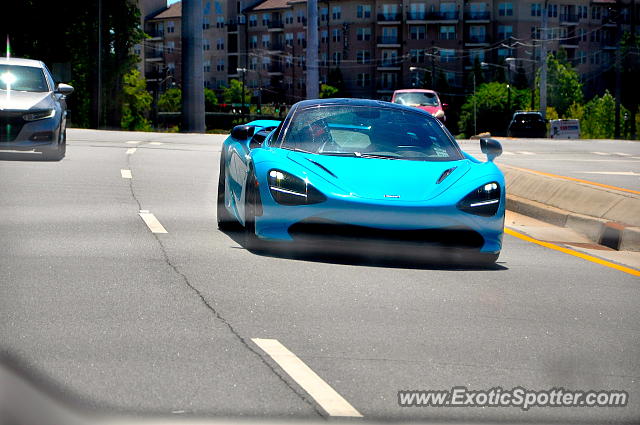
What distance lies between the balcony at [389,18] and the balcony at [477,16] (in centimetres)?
838

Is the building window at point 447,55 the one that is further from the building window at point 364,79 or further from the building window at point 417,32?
the building window at point 364,79

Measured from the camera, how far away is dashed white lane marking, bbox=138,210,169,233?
10.9 metres

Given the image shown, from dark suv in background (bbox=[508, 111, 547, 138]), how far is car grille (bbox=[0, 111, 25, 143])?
41.5 meters

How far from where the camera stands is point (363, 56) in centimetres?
13850

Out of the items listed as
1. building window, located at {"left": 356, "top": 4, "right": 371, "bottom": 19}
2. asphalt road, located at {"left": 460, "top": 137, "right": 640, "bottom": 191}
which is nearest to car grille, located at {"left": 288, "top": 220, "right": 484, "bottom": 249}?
asphalt road, located at {"left": 460, "top": 137, "right": 640, "bottom": 191}

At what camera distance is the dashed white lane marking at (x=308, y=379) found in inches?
193

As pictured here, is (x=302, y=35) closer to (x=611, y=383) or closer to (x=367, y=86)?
(x=367, y=86)

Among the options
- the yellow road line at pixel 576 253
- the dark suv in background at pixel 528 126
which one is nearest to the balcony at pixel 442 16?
the dark suv in background at pixel 528 126

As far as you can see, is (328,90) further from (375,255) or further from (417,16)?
(375,255)

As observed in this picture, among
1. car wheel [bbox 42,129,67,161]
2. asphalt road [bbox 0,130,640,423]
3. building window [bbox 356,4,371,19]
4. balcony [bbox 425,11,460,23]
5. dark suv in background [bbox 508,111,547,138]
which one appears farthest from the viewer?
building window [bbox 356,4,371,19]

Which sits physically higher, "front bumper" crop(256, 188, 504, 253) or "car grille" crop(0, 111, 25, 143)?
"car grille" crop(0, 111, 25, 143)

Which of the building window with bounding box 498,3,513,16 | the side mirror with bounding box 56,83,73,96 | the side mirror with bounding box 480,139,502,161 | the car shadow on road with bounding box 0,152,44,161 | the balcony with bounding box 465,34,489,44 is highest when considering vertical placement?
the building window with bounding box 498,3,513,16

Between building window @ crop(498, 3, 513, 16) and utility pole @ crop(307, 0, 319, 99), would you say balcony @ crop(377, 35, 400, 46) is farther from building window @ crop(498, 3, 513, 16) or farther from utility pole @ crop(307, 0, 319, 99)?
utility pole @ crop(307, 0, 319, 99)

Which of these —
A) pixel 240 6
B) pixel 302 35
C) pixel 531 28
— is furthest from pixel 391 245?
A: pixel 240 6
